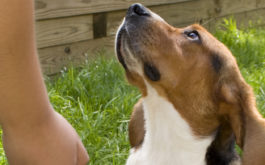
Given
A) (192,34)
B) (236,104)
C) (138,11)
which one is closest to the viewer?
(236,104)

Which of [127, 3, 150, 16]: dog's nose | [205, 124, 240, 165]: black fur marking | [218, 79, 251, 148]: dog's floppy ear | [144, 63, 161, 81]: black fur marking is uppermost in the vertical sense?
[127, 3, 150, 16]: dog's nose

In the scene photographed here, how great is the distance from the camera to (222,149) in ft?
7.85

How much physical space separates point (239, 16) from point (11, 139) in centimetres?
597

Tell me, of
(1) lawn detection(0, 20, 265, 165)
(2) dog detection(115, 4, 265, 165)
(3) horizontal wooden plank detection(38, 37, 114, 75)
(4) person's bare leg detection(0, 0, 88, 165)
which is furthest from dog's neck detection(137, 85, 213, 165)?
(3) horizontal wooden plank detection(38, 37, 114, 75)

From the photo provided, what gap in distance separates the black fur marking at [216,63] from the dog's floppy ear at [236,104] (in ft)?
0.28

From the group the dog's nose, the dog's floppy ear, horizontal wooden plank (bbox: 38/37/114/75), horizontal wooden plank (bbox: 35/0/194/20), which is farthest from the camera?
horizontal wooden plank (bbox: 38/37/114/75)

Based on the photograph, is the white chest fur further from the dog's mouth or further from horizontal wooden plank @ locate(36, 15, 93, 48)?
horizontal wooden plank @ locate(36, 15, 93, 48)

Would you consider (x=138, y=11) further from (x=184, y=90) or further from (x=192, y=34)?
(x=184, y=90)

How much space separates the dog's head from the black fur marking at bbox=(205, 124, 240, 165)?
0.19ft

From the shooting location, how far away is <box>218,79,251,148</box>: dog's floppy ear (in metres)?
2.20

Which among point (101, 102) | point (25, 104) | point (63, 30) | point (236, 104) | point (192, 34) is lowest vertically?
point (101, 102)

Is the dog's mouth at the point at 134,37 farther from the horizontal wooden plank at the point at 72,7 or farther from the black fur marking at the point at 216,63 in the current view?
the horizontal wooden plank at the point at 72,7

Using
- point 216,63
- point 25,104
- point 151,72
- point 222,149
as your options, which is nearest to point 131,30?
point 151,72

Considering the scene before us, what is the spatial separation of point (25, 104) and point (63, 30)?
11.5 feet
